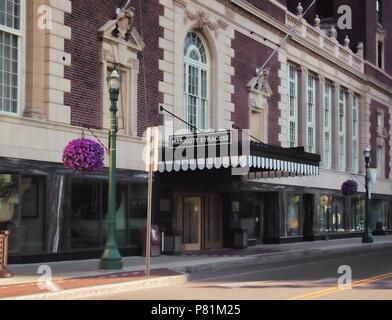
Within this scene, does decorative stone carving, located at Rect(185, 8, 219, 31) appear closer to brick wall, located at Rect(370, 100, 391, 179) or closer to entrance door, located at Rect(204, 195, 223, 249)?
entrance door, located at Rect(204, 195, 223, 249)

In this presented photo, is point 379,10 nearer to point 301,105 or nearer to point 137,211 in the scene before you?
point 301,105

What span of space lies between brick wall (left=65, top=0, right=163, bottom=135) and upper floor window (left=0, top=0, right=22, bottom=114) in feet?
5.29

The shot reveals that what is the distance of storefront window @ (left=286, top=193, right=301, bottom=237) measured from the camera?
1321 inches

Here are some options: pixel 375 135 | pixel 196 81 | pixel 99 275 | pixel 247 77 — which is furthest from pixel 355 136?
pixel 99 275

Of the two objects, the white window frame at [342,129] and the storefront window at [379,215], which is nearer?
the white window frame at [342,129]

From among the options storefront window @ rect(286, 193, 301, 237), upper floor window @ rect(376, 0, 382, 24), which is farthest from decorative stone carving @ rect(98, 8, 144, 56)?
upper floor window @ rect(376, 0, 382, 24)

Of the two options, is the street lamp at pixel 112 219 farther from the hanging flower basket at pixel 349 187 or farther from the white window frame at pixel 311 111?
the hanging flower basket at pixel 349 187

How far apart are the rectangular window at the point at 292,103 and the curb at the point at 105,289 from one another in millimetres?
20946

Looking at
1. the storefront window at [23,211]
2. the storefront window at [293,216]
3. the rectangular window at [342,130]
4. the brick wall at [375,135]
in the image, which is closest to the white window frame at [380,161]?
the brick wall at [375,135]

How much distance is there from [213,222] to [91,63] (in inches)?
401

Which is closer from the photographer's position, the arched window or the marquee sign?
the marquee sign

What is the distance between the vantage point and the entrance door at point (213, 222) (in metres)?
27.2
